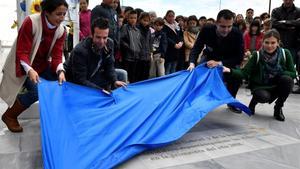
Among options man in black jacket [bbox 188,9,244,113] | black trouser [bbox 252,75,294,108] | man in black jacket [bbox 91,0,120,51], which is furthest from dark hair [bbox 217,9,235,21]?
man in black jacket [bbox 91,0,120,51]

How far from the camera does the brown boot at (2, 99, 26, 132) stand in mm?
3115

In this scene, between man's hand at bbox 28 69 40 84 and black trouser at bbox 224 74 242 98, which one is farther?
black trouser at bbox 224 74 242 98

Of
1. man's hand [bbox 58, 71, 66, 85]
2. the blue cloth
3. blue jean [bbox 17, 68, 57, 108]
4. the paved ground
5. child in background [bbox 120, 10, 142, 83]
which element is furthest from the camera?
child in background [bbox 120, 10, 142, 83]

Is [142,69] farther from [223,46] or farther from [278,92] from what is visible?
[278,92]

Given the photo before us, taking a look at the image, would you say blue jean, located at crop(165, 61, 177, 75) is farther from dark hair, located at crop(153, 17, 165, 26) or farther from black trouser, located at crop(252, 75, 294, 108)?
black trouser, located at crop(252, 75, 294, 108)

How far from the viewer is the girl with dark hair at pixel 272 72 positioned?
3693 mm

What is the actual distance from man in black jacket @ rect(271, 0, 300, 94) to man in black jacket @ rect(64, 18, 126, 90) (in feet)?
10.9

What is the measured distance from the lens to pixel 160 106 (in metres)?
3.01

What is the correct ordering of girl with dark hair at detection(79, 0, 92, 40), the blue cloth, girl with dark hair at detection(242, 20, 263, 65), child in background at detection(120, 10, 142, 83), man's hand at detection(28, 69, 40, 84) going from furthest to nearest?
girl with dark hair at detection(242, 20, 263, 65), girl with dark hair at detection(79, 0, 92, 40), child in background at detection(120, 10, 142, 83), man's hand at detection(28, 69, 40, 84), the blue cloth

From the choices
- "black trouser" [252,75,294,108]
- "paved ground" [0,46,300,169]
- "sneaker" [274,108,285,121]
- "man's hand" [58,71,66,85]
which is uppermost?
"man's hand" [58,71,66,85]

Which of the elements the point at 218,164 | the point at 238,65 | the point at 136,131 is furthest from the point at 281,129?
the point at 136,131

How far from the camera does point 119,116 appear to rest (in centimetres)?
279

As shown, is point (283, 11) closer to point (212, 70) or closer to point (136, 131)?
point (212, 70)

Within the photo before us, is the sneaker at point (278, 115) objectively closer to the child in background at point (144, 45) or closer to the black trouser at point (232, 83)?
the black trouser at point (232, 83)
